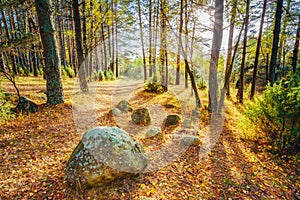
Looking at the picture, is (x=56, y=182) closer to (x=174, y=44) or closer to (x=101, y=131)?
(x=101, y=131)

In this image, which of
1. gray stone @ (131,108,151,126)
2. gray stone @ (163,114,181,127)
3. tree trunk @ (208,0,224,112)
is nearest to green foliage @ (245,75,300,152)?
gray stone @ (163,114,181,127)

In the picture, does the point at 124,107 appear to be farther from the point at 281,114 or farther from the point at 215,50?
the point at 281,114

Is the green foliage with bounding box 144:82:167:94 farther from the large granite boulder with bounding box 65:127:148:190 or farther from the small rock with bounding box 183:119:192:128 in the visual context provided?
the large granite boulder with bounding box 65:127:148:190

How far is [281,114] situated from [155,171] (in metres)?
3.00

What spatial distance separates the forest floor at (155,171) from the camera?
2458 mm

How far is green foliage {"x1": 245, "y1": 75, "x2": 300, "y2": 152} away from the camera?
11.3ft

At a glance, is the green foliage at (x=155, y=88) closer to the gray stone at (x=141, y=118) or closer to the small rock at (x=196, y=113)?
the small rock at (x=196, y=113)

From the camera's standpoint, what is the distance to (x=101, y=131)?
2730 millimetres

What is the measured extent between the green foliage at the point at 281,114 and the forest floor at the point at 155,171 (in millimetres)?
359

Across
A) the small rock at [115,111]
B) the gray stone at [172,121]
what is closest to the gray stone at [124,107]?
the small rock at [115,111]

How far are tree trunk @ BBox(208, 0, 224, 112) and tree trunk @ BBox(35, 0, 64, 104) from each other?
18.2 feet

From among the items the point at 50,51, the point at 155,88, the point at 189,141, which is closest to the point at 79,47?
the point at 50,51

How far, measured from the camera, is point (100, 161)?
8.21ft

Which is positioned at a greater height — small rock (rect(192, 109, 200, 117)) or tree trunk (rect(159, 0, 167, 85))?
tree trunk (rect(159, 0, 167, 85))
